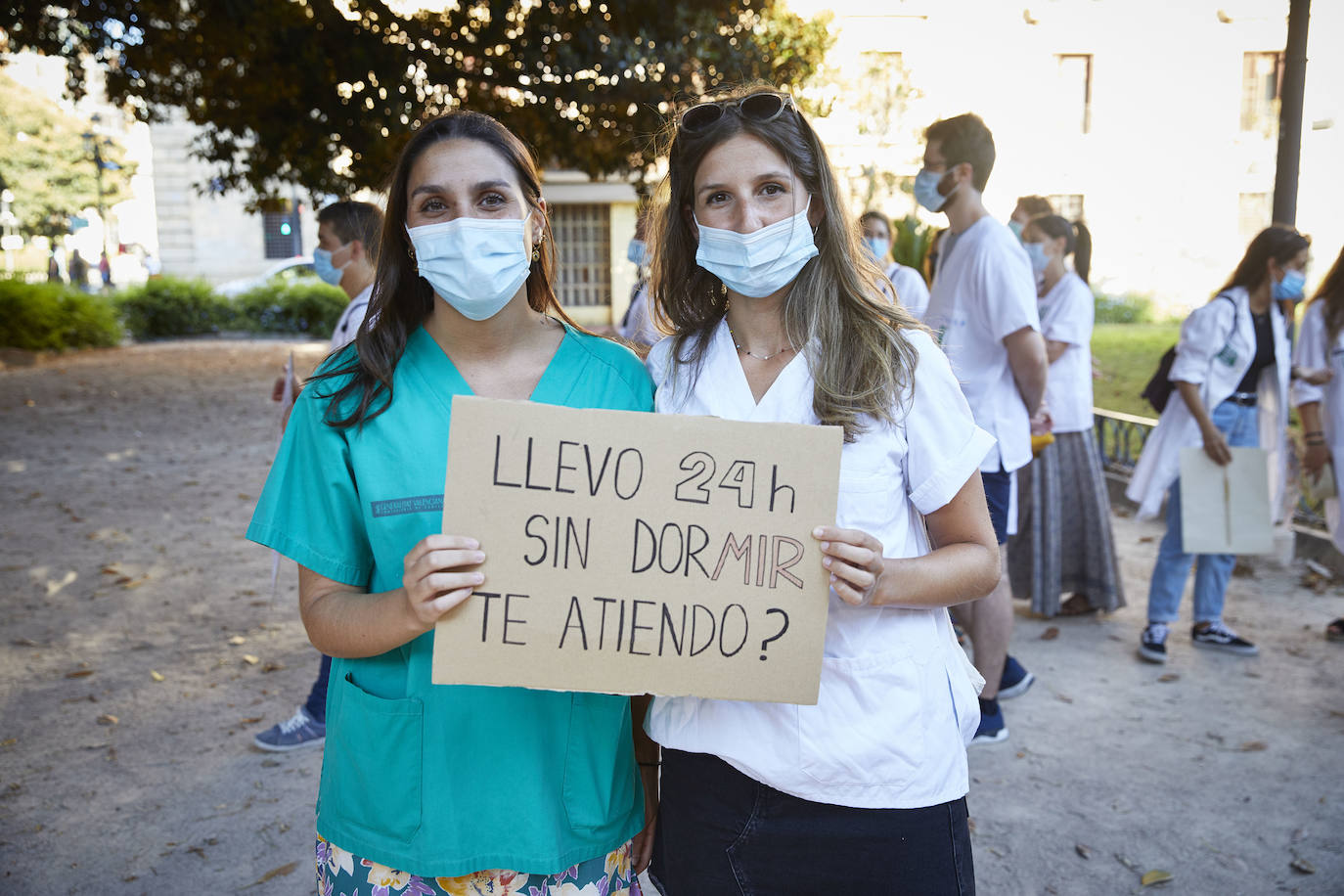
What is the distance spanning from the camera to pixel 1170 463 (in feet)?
18.0

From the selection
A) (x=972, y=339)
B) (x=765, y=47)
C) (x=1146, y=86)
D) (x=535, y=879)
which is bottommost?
(x=535, y=879)

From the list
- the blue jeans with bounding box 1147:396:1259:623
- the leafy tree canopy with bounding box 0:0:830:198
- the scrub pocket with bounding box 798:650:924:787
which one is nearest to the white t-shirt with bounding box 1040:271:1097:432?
the blue jeans with bounding box 1147:396:1259:623

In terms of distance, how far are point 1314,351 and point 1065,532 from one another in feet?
5.34

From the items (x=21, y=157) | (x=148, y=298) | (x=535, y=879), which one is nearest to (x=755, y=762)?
(x=535, y=879)

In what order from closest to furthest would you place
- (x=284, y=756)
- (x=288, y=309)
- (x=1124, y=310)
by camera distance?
1. (x=284, y=756)
2. (x=1124, y=310)
3. (x=288, y=309)

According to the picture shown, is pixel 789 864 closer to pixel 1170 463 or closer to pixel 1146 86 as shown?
pixel 1170 463

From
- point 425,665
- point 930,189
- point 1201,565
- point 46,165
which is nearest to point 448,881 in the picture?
point 425,665

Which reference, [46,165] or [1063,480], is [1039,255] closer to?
[1063,480]

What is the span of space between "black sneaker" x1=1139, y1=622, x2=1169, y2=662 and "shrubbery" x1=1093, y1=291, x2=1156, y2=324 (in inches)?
782

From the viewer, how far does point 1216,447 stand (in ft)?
16.9

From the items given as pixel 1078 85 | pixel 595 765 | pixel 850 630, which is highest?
pixel 1078 85

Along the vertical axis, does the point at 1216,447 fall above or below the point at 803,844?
above

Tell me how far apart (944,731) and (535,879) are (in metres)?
0.77

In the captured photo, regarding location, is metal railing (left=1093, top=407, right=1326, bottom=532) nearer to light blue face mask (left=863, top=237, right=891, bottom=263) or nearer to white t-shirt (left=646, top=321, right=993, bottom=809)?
light blue face mask (left=863, top=237, right=891, bottom=263)
